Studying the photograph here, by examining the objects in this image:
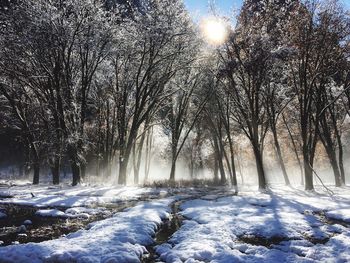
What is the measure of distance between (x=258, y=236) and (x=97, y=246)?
4.46 meters

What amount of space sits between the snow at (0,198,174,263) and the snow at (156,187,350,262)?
28.5 inches

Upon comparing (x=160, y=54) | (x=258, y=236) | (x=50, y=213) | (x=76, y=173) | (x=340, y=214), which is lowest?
(x=258, y=236)

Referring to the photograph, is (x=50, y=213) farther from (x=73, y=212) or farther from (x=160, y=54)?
(x=160, y=54)

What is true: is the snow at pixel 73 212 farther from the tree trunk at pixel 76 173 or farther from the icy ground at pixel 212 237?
the tree trunk at pixel 76 173

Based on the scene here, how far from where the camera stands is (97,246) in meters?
8.41

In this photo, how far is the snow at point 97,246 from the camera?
25.0ft

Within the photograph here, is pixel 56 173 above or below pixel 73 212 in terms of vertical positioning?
above

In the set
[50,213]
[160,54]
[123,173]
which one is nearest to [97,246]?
[50,213]

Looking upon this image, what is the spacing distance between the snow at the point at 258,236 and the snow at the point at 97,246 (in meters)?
0.72

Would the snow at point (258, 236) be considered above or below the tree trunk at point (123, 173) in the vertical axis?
below

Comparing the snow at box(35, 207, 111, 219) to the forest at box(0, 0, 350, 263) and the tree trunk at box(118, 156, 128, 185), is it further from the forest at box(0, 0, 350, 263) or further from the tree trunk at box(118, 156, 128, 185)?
the tree trunk at box(118, 156, 128, 185)

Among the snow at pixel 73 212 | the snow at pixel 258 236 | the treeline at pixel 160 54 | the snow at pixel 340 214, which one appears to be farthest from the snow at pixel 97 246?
the treeline at pixel 160 54

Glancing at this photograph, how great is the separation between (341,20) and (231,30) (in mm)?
6877

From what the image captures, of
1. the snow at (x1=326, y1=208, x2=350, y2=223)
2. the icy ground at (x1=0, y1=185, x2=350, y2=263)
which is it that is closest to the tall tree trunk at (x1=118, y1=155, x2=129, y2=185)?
the icy ground at (x1=0, y1=185, x2=350, y2=263)
